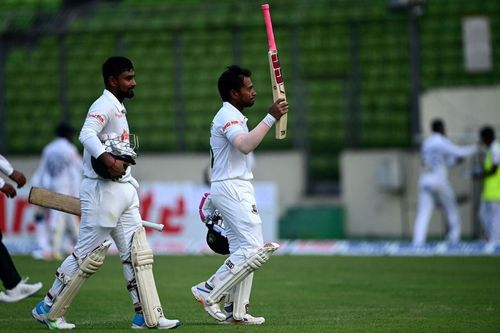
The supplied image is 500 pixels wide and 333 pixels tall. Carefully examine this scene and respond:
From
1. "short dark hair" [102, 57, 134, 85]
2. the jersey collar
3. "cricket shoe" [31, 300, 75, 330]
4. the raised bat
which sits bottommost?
"cricket shoe" [31, 300, 75, 330]

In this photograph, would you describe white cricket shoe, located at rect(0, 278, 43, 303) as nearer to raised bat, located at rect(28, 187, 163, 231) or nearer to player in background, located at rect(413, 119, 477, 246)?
raised bat, located at rect(28, 187, 163, 231)

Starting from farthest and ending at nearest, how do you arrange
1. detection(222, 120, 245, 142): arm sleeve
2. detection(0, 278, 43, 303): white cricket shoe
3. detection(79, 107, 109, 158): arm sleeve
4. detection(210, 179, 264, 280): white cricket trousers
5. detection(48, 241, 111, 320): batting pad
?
1. detection(0, 278, 43, 303): white cricket shoe
2. detection(210, 179, 264, 280): white cricket trousers
3. detection(222, 120, 245, 142): arm sleeve
4. detection(48, 241, 111, 320): batting pad
5. detection(79, 107, 109, 158): arm sleeve

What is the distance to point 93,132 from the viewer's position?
10.2m

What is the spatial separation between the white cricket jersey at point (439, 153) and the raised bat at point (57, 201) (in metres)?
13.4

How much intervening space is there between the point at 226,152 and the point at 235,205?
52 cm

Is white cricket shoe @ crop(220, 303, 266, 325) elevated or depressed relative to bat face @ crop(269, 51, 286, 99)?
depressed

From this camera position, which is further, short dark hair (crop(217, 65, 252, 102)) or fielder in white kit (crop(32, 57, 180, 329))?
short dark hair (crop(217, 65, 252, 102))

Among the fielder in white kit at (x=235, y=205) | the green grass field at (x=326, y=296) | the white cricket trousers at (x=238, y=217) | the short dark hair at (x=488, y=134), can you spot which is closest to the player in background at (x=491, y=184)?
the short dark hair at (x=488, y=134)

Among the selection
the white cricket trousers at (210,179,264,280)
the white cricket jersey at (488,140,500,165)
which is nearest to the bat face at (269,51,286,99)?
the white cricket trousers at (210,179,264,280)

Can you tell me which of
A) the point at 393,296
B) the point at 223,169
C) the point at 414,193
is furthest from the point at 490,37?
the point at 223,169

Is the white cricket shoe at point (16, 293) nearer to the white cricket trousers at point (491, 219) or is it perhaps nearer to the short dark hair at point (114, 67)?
the short dark hair at point (114, 67)

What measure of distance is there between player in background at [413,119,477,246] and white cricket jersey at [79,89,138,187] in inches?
533

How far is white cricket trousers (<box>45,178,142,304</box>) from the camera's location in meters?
10.4

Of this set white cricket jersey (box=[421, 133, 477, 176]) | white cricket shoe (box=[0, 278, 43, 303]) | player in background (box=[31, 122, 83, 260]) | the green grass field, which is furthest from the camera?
white cricket jersey (box=[421, 133, 477, 176])
